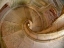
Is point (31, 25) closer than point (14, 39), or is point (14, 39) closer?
point (14, 39)

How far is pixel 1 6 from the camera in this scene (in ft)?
13.1

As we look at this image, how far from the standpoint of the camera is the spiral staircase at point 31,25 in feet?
7.60

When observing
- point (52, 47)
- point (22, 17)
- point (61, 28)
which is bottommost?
point (22, 17)

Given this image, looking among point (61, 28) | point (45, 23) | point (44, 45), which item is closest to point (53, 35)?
point (61, 28)

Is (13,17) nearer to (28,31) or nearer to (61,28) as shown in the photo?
(28,31)

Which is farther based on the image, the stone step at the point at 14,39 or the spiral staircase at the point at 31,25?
the stone step at the point at 14,39

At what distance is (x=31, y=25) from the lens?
4.21m

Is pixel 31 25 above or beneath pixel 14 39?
beneath

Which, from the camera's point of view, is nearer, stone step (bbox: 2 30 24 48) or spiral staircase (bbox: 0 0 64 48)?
spiral staircase (bbox: 0 0 64 48)

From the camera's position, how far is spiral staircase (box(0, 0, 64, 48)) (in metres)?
2.32

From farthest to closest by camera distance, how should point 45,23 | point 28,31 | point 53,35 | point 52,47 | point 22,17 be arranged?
point 45,23, point 22,17, point 28,31, point 52,47, point 53,35

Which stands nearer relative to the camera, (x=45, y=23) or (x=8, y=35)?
(x=8, y=35)

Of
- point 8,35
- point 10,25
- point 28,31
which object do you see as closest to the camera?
point 28,31

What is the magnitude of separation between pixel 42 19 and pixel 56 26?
7.35ft
